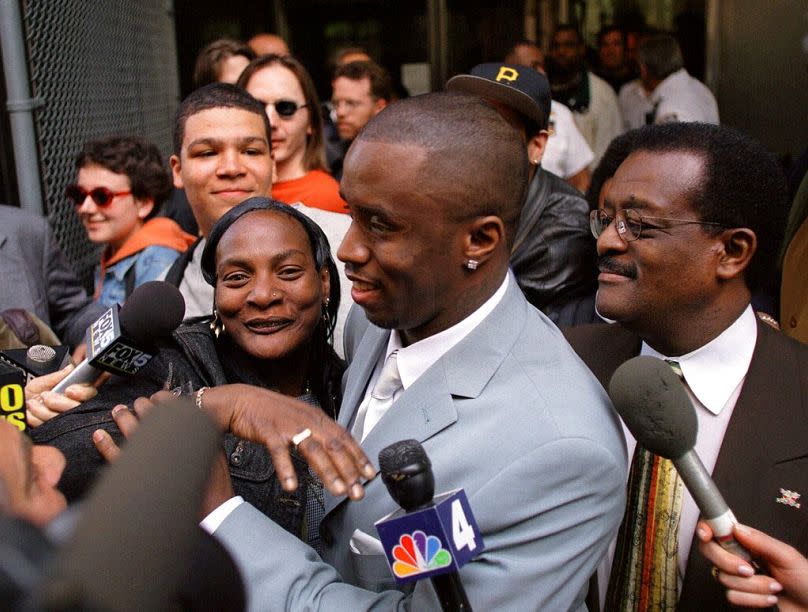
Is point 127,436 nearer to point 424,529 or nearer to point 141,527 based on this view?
point 424,529

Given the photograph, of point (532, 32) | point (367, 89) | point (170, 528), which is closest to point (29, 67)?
point (367, 89)

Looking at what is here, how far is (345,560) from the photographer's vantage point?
1.75 meters

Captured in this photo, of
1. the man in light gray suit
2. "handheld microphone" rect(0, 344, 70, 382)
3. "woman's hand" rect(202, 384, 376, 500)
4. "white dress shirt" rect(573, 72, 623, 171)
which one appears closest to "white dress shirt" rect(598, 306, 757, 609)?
the man in light gray suit

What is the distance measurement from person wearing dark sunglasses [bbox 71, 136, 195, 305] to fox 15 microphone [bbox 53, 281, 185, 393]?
1.68 meters

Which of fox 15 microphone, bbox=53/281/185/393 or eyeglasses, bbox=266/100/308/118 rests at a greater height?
eyeglasses, bbox=266/100/308/118

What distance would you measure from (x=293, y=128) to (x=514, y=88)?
124 cm

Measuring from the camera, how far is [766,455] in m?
1.79

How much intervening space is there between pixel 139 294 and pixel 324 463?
0.83 metres

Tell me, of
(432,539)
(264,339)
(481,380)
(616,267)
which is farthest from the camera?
(264,339)

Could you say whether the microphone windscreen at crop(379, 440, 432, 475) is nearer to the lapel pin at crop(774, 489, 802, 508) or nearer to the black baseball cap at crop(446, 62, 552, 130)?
the lapel pin at crop(774, 489, 802, 508)

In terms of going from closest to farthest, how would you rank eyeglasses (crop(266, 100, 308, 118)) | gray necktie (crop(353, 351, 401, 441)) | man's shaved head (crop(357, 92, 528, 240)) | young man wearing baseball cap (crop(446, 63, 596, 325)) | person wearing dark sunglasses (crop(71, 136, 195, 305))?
man's shaved head (crop(357, 92, 528, 240))
gray necktie (crop(353, 351, 401, 441))
young man wearing baseball cap (crop(446, 63, 596, 325))
person wearing dark sunglasses (crop(71, 136, 195, 305))
eyeglasses (crop(266, 100, 308, 118))

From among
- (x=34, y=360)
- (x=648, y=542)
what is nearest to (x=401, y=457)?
(x=648, y=542)

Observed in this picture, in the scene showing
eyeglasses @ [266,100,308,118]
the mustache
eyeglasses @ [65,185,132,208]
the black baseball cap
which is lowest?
eyeglasses @ [65,185,132,208]

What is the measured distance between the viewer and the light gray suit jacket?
147 centimetres
